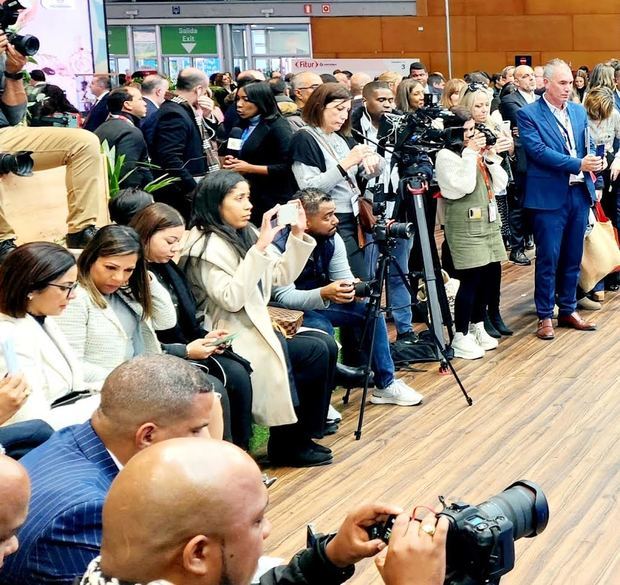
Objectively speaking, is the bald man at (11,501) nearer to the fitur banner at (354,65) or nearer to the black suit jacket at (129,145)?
the black suit jacket at (129,145)

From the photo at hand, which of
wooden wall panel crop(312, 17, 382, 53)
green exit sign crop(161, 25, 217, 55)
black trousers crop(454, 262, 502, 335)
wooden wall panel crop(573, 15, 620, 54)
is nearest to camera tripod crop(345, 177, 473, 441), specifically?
black trousers crop(454, 262, 502, 335)

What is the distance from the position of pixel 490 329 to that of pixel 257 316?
234 cm

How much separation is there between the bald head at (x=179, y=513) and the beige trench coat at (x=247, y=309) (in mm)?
2602

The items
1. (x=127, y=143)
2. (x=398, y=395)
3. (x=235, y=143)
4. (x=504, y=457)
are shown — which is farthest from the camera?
(x=235, y=143)

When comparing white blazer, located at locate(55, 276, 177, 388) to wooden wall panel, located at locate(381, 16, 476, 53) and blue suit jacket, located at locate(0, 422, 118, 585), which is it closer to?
blue suit jacket, located at locate(0, 422, 118, 585)

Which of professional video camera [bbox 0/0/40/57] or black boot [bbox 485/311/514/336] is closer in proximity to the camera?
professional video camera [bbox 0/0/40/57]

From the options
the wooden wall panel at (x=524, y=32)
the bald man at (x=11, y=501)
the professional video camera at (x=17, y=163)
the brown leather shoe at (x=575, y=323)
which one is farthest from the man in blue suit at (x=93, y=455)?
the wooden wall panel at (x=524, y=32)

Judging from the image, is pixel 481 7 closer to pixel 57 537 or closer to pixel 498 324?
pixel 498 324

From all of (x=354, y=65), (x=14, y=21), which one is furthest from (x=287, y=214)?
(x=354, y=65)

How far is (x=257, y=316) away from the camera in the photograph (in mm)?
4184

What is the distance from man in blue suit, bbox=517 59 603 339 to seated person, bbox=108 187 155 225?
255cm

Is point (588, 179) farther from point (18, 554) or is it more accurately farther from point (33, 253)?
point (18, 554)

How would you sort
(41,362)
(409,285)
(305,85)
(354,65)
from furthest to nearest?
(354,65) < (305,85) < (409,285) < (41,362)

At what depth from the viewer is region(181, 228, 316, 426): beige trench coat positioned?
409 centimetres
